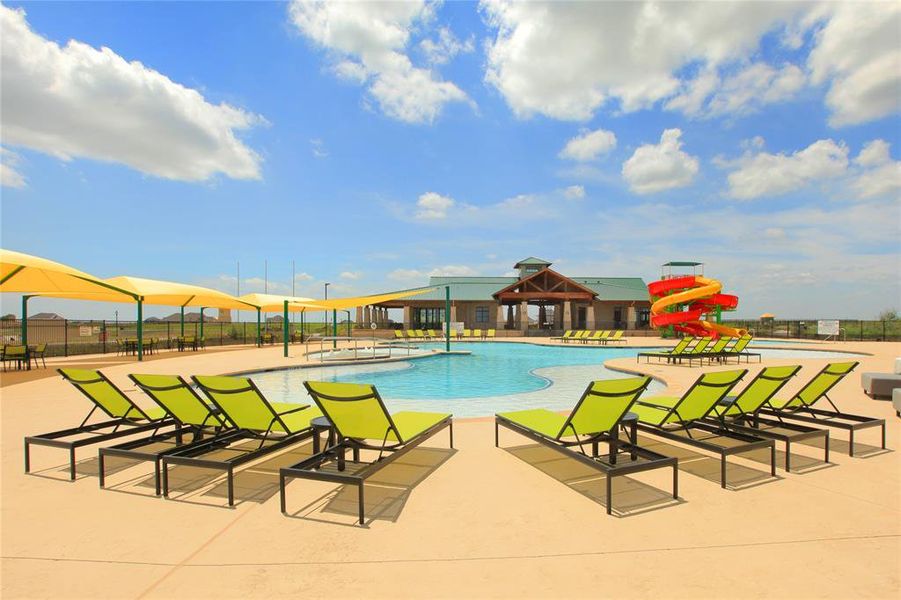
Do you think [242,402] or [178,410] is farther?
[178,410]

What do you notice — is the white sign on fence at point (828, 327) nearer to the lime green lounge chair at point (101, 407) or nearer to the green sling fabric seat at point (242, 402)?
the green sling fabric seat at point (242, 402)

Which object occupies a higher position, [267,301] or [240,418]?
[267,301]

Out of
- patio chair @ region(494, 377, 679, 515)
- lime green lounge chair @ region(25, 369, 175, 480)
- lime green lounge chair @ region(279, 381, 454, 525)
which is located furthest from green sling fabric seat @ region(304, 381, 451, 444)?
lime green lounge chair @ region(25, 369, 175, 480)

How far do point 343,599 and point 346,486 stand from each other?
1.64 metres

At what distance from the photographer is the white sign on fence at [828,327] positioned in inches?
→ 1059

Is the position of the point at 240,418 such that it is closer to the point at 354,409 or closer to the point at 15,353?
the point at 354,409

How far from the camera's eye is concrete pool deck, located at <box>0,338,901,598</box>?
7.80 feet

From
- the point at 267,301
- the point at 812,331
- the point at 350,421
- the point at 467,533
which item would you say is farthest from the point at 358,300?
the point at 812,331

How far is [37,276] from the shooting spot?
44.5 ft

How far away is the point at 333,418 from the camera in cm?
367

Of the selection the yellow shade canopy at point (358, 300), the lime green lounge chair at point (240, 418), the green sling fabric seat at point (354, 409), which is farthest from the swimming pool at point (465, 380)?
the green sling fabric seat at point (354, 409)

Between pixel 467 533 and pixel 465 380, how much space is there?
1023 cm

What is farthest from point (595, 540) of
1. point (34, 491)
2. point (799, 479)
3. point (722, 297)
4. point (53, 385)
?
point (722, 297)

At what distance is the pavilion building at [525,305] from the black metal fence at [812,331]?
8668 mm
